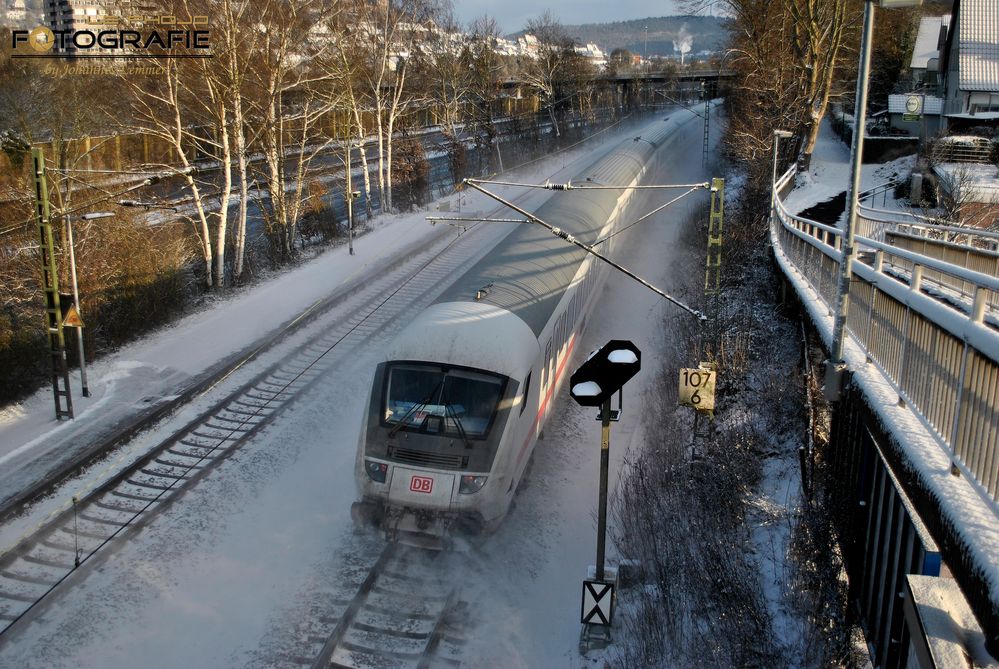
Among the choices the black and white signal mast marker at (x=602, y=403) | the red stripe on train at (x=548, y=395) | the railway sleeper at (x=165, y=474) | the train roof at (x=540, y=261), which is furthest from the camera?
the railway sleeper at (x=165, y=474)

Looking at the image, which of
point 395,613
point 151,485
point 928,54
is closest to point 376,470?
point 395,613

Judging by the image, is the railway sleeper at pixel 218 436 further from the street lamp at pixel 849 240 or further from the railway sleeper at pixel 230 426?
the street lamp at pixel 849 240

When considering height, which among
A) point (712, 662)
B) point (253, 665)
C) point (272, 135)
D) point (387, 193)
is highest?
point (272, 135)

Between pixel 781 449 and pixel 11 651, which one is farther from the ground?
pixel 781 449

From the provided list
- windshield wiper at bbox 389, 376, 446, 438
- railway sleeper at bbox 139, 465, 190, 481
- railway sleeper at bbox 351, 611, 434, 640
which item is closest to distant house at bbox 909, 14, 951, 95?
windshield wiper at bbox 389, 376, 446, 438

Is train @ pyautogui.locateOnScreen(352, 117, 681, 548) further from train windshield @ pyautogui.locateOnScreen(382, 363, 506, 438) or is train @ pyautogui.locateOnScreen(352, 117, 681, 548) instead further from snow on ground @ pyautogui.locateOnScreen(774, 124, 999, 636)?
snow on ground @ pyautogui.locateOnScreen(774, 124, 999, 636)

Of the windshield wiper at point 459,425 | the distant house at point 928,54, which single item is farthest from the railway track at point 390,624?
the distant house at point 928,54

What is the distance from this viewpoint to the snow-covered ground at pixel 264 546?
32.2ft

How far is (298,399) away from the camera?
671 inches

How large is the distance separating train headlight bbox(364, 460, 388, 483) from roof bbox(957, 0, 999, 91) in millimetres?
35900

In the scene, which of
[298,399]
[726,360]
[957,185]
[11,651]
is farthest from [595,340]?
[11,651]

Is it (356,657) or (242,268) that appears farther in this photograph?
(242,268)

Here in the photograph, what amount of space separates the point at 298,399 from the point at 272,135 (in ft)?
42.2

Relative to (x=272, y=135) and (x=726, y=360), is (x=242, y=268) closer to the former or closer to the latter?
(x=272, y=135)
